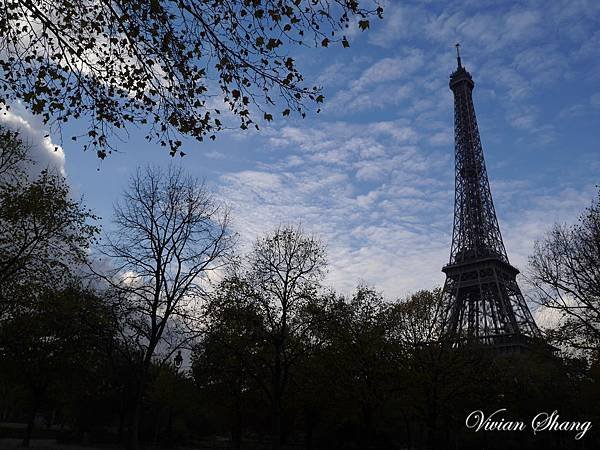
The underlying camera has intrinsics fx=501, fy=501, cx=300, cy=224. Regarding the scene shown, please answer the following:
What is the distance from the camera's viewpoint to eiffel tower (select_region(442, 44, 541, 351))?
63344mm

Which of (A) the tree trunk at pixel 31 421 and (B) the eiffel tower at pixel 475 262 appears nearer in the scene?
(A) the tree trunk at pixel 31 421

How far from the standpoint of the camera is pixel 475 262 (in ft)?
228

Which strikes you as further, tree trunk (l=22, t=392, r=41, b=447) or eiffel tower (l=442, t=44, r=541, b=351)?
eiffel tower (l=442, t=44, r=541, b=351)

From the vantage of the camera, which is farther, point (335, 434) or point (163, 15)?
point (335, 434)

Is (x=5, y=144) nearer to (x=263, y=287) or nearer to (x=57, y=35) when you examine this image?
(x=263, y=287)

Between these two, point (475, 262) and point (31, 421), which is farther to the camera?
point (475, 262)

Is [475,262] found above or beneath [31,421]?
above

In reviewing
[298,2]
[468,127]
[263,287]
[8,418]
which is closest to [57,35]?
[298,2]

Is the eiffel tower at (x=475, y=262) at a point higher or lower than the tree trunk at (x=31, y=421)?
higher

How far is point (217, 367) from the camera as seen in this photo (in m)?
33.0

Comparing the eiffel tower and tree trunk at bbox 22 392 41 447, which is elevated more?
the eiffel tower

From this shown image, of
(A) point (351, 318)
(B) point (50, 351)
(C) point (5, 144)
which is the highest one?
(C) point (5, 144)

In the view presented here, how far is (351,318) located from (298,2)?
27613 mm

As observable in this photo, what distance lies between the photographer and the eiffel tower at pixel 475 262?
6334cm
